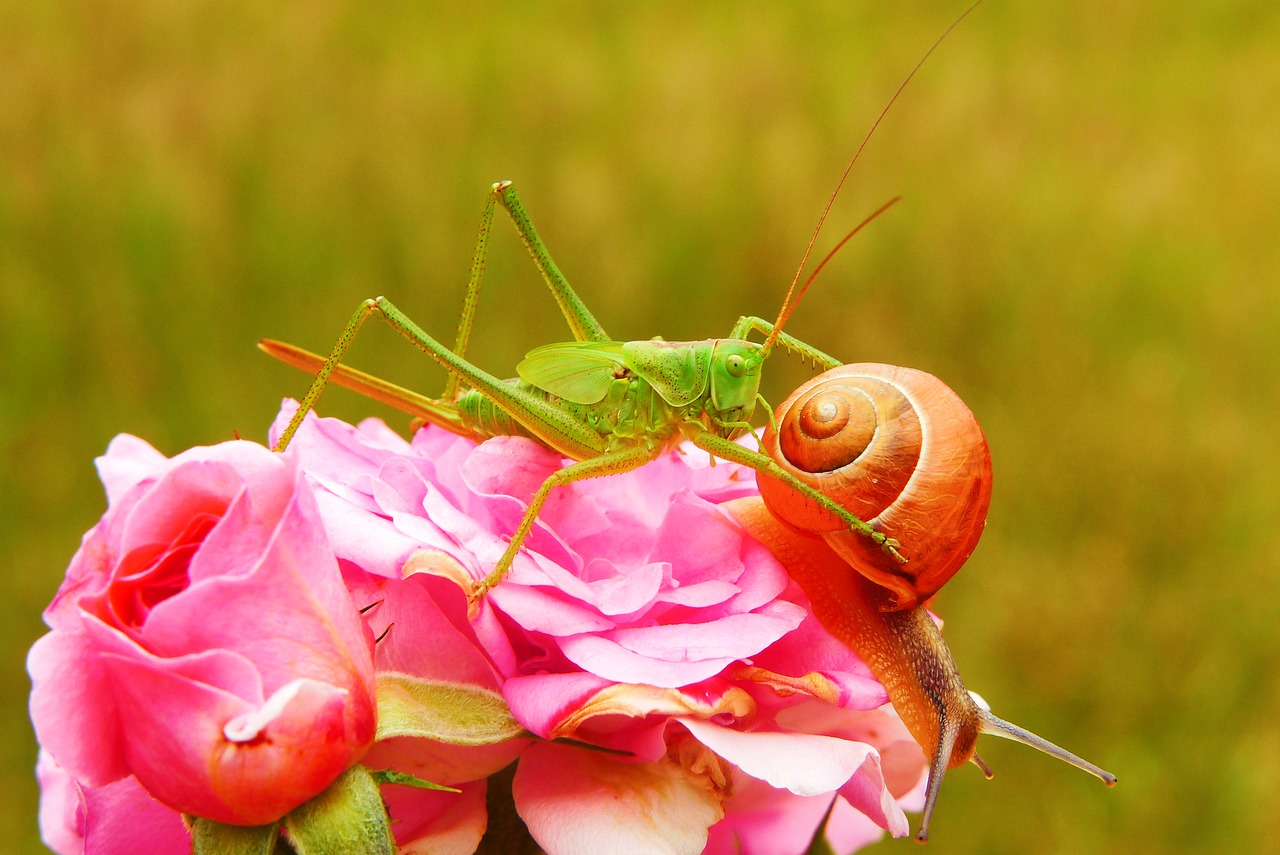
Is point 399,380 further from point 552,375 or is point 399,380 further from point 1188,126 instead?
point 1188,126

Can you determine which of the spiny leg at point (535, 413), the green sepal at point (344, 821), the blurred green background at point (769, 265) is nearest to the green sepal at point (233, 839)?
the green sepal at point (344, 821)

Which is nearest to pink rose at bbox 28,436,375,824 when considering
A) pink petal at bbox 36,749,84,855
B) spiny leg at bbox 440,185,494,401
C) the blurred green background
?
pink petal at bbox 36,749,84,855

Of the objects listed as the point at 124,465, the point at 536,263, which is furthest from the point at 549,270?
the point at 124,465

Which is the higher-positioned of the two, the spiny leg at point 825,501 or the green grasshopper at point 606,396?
the spiny leg at point 825,501

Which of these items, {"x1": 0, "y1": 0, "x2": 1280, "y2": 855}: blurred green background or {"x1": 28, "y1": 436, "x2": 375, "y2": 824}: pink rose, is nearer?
{"x1": 28, "y1": 436, "x2": 375, "y2": 824}: pink rose

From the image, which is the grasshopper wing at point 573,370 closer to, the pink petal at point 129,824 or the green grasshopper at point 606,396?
the green grasshopper at point 606,396

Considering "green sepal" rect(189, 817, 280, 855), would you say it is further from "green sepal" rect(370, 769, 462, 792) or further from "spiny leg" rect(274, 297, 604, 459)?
"spiny leg" rect(274, 297, 604, 459)
